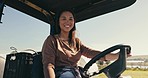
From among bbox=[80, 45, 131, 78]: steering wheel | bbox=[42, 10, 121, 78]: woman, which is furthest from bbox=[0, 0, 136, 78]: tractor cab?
bbox=[42, 10, 121, 78]: woman

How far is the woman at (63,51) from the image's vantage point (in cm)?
178

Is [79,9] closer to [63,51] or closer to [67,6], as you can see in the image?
[67,6]

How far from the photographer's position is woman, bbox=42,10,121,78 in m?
1.78

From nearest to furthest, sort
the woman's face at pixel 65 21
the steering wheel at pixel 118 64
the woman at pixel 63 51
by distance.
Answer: the steering wheel at pixel 118 64, the woman at pixel 63 51, the woman's face at pixel 65 21

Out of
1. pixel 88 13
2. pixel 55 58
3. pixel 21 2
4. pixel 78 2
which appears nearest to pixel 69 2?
pixel 78 2

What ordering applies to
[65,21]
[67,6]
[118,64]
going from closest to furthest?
[118,64] < [65,21] < [67,6]

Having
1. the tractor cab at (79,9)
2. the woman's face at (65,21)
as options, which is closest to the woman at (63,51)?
the woman's face at (65,21)

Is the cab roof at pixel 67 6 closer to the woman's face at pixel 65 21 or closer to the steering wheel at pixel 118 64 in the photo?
the woman's face at pixel 65 21

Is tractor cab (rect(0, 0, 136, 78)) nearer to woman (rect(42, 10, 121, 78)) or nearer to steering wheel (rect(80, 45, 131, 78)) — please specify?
steering wheel (rect(80, 45, 131, 78))

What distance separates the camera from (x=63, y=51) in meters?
1.92

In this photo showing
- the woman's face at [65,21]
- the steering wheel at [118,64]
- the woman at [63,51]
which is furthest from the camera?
the woman's face at [65,21]

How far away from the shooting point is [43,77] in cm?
184

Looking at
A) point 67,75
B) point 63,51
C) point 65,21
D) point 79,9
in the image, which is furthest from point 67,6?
point 67,75

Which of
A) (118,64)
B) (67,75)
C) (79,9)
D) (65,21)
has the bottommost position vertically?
(67,75)
